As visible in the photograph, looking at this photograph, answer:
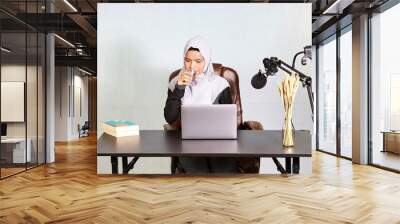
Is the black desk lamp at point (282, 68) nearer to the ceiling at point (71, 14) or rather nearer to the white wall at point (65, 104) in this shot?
the ceiling at point (71, 14)

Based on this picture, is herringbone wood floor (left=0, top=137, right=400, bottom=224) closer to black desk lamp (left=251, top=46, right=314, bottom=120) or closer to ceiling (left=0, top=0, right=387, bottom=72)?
black desk lamp (left=251, top=46, right=314, bottom=120)

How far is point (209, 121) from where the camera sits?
1.88m

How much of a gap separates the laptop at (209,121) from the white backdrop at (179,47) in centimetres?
326

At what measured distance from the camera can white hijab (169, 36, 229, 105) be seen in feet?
12.5

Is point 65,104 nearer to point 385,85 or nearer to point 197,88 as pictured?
point 385,85

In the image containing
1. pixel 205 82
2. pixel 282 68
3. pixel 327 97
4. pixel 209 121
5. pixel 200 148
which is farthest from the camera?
pixel 327 97

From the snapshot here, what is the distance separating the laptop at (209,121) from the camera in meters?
1.87

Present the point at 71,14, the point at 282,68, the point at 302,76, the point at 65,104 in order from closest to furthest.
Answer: the point at 302,76, the point at 282,68, the point at 71,14, the point at 65,104

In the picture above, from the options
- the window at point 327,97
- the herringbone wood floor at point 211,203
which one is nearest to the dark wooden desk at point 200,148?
the herringbone wood floor at point 211,203

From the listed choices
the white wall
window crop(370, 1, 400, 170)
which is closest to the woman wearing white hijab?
window crop(370, 1, 400, 170)

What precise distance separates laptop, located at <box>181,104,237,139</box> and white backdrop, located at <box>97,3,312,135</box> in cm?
326

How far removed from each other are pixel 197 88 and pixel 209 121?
7.51 ft

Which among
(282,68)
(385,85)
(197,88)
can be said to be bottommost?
(197,88)

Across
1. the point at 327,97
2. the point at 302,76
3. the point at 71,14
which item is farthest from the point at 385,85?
the point at 71,14
